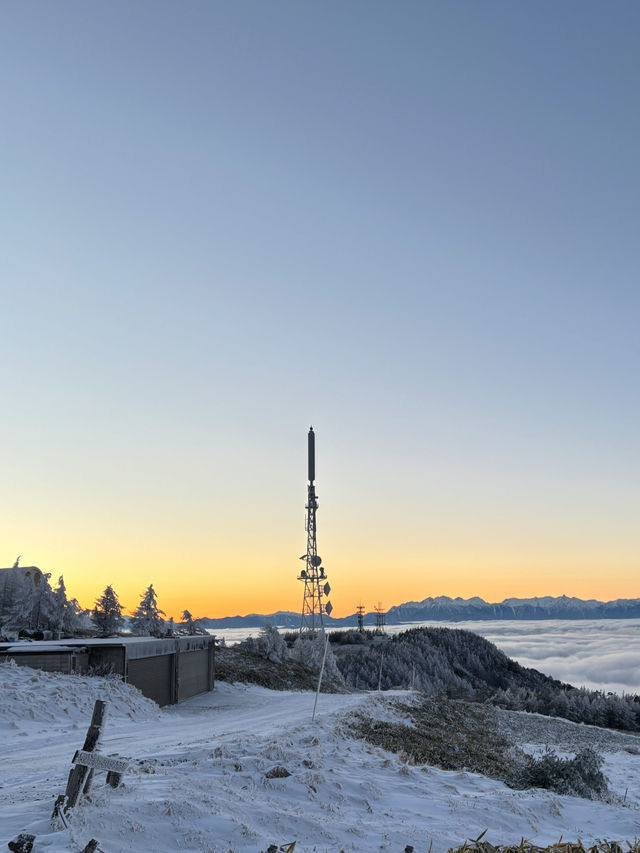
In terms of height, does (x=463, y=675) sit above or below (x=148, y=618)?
below

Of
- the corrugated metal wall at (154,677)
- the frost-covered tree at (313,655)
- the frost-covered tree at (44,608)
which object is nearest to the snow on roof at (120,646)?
the corrugated metal wall at (154,677)

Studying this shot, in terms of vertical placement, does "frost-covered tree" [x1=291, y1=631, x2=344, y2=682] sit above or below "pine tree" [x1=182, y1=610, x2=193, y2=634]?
below

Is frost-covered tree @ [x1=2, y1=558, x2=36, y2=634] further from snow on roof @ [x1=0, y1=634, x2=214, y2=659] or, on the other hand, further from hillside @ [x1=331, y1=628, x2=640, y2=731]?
hillside @ [x1=331, y1=628, x2=640, y2=731]

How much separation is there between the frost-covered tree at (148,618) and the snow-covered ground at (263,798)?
140 ft

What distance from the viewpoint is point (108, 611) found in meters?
69.1

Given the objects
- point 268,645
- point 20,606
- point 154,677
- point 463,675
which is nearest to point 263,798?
point 154,677

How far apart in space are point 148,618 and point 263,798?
56.2m

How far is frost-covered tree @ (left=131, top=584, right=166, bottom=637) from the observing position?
63.8 m

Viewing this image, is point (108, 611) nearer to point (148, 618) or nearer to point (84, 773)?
point (148, 618)

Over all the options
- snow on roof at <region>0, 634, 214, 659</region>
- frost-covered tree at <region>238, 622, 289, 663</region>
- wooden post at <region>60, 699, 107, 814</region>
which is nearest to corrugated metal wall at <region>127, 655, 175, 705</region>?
snow on roof at <region>0, 634, 214, 659</region>

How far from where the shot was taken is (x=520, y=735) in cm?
3069

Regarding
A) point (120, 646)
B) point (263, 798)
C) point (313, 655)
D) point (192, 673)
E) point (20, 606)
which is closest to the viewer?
point (263, 798)

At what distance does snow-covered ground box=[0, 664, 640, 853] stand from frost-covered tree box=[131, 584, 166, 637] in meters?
42.7

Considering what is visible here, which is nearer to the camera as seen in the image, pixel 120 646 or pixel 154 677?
pixel 120 646
